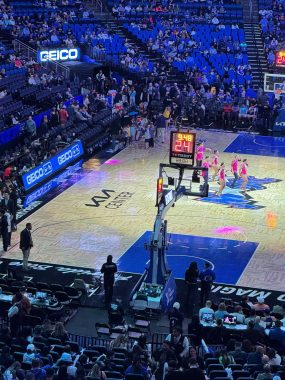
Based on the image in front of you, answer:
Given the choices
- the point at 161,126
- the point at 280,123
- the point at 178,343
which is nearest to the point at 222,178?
the point at 161,126

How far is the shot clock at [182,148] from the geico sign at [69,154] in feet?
42.5

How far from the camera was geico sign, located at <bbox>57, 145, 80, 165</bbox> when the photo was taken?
37.6m

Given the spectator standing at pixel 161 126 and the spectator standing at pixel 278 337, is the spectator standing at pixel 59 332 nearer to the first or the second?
the spectator standing at pixel 278 337

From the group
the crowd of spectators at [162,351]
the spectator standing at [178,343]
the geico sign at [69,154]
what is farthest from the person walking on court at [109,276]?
the geico sign at [69,154]

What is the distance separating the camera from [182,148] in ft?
82.1

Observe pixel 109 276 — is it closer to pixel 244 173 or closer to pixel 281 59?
pixel 244 173

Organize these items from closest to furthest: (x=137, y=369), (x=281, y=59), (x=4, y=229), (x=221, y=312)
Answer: (x=137, y=369) < (x=221, y=312) < (x=4, y=229) < (x=281, y=59)

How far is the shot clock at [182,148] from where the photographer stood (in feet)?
81.7

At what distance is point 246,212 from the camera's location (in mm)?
32688

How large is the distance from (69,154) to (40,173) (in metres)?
3.33

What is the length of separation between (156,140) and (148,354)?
84.6 feet

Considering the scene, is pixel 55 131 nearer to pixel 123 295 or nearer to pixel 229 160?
pixel 229 160

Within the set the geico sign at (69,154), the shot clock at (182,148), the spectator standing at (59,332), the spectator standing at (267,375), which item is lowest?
the geico sign at (69,154)

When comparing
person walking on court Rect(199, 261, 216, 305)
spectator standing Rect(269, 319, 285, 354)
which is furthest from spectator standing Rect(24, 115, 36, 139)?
spectator standing Rect(269, 319, 285, 354)
